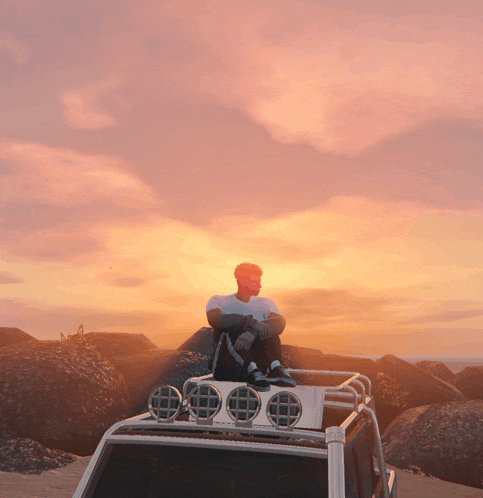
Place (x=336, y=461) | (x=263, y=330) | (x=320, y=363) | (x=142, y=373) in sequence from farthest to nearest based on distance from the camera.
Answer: (x=320, y=363), (x=142, y=373), (x=263, y=330), (x=336, y=461)

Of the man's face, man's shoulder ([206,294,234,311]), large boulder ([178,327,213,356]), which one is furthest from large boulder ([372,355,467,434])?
man's shoulder ([206,294,234,311])

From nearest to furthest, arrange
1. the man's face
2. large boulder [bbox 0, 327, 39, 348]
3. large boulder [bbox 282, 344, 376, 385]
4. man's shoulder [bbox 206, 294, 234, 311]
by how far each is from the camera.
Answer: man's shoulder [bbox 206, 294, 234, 311] < the man's face < large boulder [bbox 282, 344, 376, 385] < large boulder [bbox 0, 327, 39, 348]

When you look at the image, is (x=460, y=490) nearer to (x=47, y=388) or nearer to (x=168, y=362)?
(x=168, y=362)

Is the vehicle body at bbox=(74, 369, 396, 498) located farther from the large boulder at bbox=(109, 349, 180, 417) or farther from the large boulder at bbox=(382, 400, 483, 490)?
the large boulder at bbox=(109, 349, 180, 417)

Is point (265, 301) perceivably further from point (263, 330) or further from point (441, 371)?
point (441, 371)

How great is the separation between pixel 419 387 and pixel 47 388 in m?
10.3

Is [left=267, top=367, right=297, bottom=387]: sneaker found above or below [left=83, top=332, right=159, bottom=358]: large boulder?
below

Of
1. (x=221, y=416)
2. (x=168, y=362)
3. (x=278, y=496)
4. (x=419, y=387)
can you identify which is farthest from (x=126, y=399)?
(x=278, y=496)

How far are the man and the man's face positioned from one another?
13 cm

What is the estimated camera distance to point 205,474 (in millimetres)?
3041

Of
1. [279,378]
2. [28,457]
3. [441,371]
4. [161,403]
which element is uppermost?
[279,378]

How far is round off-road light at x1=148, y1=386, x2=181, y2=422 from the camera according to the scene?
3168mm

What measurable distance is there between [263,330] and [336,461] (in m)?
2.23

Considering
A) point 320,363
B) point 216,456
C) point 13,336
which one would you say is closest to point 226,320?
point 216,456
